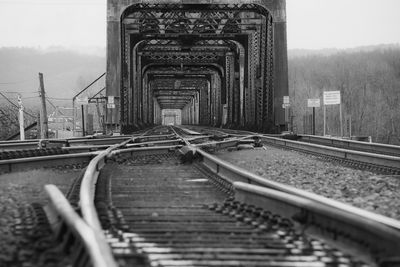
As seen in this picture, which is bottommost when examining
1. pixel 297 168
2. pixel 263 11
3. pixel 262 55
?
pixel 297 168

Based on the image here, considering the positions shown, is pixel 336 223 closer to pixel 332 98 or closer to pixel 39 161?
pixel 39 161

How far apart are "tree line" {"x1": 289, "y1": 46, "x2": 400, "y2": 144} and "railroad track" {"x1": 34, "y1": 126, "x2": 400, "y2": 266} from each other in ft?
131

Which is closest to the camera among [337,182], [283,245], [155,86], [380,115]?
[283,245]

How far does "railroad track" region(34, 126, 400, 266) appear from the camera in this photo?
2672 mm

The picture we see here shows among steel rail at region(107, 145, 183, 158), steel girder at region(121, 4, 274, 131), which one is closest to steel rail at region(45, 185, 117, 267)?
steel rail at region(107, 145, 183, 158)

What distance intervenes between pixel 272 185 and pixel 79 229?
2387 mm

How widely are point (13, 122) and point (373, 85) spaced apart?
56209mm

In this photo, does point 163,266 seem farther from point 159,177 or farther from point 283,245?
Result: point 159,177

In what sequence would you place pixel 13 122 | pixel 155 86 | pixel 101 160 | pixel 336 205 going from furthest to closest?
pixel 155 86 → pixel 13 122 → pixel 101 160 → pixel 336 205

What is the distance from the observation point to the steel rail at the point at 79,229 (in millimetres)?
2238

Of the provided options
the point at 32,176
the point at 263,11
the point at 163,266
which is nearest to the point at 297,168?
the point at 32,176

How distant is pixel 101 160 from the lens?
7859 millimetres

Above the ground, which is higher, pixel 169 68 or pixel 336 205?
pixel 169 68

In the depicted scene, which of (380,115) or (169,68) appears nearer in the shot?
(169,68)
